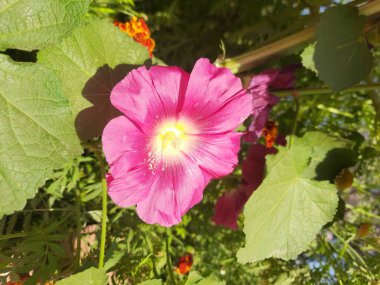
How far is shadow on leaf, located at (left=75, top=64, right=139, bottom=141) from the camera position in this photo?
730mm

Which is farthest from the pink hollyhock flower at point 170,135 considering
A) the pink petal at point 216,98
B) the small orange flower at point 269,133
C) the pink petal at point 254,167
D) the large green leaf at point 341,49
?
the pink petal at point 254,167

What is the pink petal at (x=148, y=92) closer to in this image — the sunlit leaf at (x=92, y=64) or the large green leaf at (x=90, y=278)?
the sunlit leaf at (x=92, y=64)

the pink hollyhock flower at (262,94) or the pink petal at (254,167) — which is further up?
the pink hollyhock flower at (262,94)

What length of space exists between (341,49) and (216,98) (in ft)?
0.96

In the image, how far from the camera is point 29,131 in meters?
0.60

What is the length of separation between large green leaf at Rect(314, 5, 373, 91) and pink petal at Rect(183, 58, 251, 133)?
0.66ft

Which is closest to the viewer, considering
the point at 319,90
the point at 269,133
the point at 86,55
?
the point at 86,55

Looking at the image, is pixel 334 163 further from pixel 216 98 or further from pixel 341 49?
pixel 216 98

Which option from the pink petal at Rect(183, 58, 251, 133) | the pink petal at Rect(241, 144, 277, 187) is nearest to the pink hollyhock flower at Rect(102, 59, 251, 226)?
the pink petal at Rect(183, 58, 251, 133)

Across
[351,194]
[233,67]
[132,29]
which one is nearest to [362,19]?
[233,67]

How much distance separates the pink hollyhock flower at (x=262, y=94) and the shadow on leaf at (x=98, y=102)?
35cm

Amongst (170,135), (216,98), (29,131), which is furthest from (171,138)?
(29,131)

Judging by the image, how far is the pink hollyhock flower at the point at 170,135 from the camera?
646 millimetres

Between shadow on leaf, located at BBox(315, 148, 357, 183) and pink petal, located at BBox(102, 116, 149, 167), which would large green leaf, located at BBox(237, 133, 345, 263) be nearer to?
shadow on leaf, located at BBox(315, 148, 357, 183)
